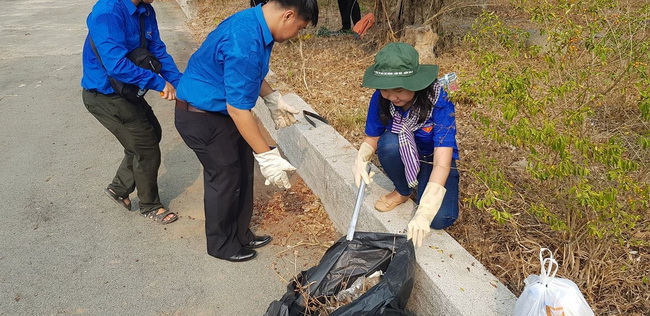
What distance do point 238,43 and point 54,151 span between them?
3.25 m

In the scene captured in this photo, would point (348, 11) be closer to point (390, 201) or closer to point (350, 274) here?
point (390, 201)

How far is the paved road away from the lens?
9.63 ft

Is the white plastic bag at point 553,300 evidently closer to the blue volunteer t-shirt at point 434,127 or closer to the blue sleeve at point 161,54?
the blue volunteer t-shirt at point 434,127

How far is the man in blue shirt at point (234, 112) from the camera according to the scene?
8.43 ft

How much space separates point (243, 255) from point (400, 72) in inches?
59.8

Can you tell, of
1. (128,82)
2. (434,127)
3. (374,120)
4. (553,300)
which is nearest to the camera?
(553,300)

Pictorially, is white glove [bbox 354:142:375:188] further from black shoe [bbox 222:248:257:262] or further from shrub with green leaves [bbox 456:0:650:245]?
black shoe [bbox 222:248:257:262]

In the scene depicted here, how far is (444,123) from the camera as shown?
8.68 ft

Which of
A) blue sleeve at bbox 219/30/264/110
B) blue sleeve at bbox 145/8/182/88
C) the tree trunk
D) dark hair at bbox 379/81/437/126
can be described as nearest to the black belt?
blue sleeve at bbox 219/30/264/110

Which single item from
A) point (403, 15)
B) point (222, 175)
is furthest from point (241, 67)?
point (403, 15)

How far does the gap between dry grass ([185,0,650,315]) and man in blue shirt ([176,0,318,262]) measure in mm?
404

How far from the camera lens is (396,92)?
2.63m

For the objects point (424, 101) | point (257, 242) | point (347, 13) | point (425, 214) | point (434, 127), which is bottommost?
point (257, 242)

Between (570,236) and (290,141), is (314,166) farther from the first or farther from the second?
(570,236)
